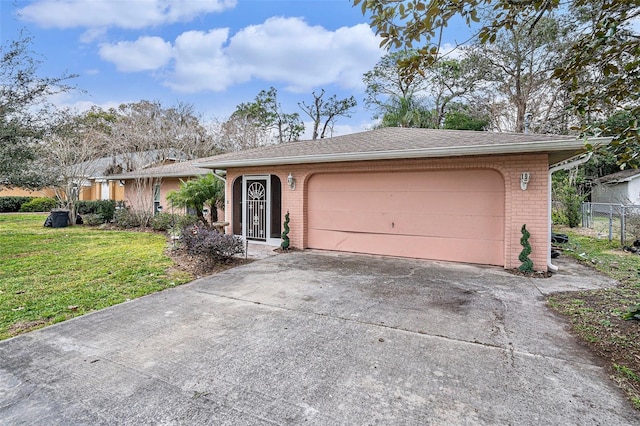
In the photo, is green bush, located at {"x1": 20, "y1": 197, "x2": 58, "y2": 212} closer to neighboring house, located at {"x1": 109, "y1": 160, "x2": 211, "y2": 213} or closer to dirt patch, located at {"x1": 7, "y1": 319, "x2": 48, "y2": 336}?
neighboring house, located at {"x1": 109, "y1": 160, "x2": 211, "y2": 213}

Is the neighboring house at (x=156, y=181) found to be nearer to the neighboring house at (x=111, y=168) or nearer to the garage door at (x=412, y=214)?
the neighboring house at (x=111, y=168)

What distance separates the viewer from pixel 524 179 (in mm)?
6352

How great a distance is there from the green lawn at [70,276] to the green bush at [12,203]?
55.0 feet

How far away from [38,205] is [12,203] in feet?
5.47

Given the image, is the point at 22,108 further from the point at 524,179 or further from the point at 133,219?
the point at 524,179

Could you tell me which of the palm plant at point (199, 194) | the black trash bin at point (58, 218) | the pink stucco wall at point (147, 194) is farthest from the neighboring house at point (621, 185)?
the black trash bin at point (58, 218)

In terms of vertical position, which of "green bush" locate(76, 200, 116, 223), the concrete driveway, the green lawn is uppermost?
"green bush" locate(76, 200, 116, 223)

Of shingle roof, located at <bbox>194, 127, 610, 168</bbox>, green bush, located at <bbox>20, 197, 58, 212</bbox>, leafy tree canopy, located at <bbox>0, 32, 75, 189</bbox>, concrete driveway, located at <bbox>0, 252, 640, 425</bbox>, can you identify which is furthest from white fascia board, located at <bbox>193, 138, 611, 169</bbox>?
green bush, located at <bbox>20, 197, 58, 212</bbox>

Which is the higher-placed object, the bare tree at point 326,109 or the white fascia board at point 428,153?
the bare tree at point 326,109

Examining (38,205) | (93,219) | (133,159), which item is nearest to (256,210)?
(133,159)

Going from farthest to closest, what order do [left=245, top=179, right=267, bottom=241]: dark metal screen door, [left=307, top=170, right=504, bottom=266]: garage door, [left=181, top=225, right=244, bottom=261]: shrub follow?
1. [left=245, top=179, right=267, bottom=241]: dark metal screen door
2. [left=307, top=170, right=504, bottom=266]: garage door
3. [left=181, top=225, right=244, bottom=261]: shrub

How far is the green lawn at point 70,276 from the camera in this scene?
4.25 m

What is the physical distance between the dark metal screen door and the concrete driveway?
16.4ft

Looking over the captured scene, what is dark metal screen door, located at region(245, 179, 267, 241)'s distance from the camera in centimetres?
977
